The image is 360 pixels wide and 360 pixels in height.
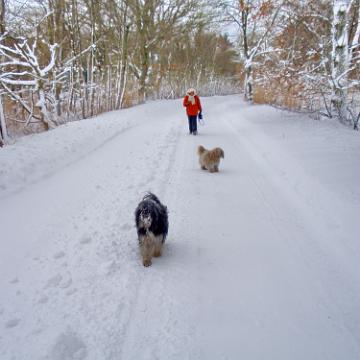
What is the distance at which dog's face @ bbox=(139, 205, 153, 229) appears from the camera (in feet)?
12.8

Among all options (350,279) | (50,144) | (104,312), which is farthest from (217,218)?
(50,144)

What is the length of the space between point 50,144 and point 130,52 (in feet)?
73.9

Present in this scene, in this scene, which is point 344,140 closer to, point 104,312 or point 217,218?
point 217,218

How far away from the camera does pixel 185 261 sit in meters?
4.29

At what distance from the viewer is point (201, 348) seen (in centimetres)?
290

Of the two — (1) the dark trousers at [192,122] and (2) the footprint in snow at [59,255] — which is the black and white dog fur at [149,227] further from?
(1) the dark trousers at [192,122]

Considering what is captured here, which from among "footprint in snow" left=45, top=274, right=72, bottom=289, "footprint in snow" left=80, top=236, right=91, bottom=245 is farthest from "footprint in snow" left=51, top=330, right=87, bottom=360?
"footprint in snow" left=80, top=236, right=91, bottom=245

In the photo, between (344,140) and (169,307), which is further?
(344,140)

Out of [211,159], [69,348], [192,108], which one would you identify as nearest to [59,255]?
[69,348]

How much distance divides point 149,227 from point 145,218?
144mm

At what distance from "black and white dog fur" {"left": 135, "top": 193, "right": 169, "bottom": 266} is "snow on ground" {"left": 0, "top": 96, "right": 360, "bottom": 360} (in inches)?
10.0

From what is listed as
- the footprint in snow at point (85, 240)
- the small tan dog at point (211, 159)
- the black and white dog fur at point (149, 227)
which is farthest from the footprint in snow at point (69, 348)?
the small tan dog at point (211, 159)

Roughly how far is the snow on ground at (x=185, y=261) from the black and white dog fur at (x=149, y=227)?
25 cm

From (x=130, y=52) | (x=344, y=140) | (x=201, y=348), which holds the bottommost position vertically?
(x=201, y=348)
